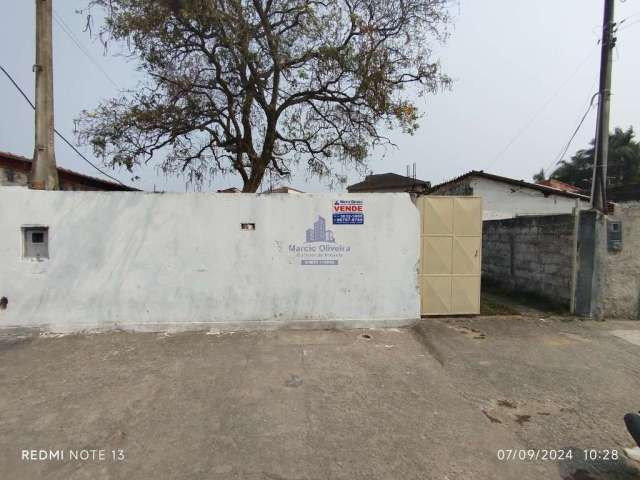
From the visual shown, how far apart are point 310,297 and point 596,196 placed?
544 centimetres

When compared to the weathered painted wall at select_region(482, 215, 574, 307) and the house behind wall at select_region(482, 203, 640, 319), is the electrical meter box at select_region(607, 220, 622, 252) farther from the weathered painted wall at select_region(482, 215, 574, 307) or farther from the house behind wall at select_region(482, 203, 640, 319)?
the weathered painted wall at select_region(482, 215, 574, 307)

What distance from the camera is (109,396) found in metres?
3.54

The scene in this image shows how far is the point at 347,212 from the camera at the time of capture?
18.1 ft

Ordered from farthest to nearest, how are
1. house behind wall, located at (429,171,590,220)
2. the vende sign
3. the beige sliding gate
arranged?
house behind wall, located at (429,171,590,220)
the beige sliding gate
the vende sign

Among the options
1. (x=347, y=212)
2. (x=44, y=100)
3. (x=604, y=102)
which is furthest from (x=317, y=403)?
(x=604, y=102)

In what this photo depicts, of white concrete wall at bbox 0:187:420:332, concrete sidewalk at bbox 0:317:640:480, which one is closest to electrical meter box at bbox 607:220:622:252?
concrete sidewalk at bbox 0:317:640:480

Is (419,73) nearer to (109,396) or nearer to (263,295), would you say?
(263,295)

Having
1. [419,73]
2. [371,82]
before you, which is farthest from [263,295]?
[419,73]

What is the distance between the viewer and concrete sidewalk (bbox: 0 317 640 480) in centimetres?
256

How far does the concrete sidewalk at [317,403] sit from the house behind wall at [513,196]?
31.2 ft

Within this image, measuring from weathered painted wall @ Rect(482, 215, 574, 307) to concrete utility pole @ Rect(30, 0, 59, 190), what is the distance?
902 centimetres

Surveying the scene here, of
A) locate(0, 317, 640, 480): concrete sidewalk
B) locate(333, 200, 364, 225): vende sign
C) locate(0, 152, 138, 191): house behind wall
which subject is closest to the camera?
locate(0, 317, 640, 480): concrete sidewalk

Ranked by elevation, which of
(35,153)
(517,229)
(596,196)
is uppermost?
(35,153)

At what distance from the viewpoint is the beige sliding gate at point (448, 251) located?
5918 millimetres
